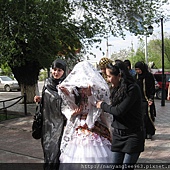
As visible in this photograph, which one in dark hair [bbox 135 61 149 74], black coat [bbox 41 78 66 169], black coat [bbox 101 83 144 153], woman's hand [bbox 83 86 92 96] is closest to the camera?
black coat [bbox 101 83 144 153]

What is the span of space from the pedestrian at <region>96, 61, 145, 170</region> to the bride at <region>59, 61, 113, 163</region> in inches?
11.3

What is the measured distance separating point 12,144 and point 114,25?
657 centimetres

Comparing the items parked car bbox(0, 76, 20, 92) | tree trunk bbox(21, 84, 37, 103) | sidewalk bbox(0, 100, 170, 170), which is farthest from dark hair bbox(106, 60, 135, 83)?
parked car bbox(0, 76, 20, 92)

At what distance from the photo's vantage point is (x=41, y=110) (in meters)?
3.37

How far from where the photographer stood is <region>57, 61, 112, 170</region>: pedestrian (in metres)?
3.07

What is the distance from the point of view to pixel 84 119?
316 centimetres

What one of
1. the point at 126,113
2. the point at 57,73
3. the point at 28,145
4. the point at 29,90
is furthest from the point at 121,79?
the point at 29,90

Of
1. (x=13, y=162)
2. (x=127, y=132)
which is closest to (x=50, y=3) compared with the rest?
(x=13, y=162)

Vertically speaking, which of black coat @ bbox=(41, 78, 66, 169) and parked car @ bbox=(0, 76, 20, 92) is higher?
black coat @ bbox=(41, 78, 66, 169)

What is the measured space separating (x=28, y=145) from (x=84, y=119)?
3.04m

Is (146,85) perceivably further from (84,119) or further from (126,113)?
(126,113)

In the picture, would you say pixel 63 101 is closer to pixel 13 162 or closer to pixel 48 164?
pixel 48 164

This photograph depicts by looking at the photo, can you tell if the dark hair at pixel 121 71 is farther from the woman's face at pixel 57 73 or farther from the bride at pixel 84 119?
the woman's face at pixel 57 73

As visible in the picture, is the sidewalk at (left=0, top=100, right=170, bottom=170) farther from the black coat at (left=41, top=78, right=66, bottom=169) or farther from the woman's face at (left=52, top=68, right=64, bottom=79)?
the woman's face at (left=52, top=68, right=64, bottom=79)
